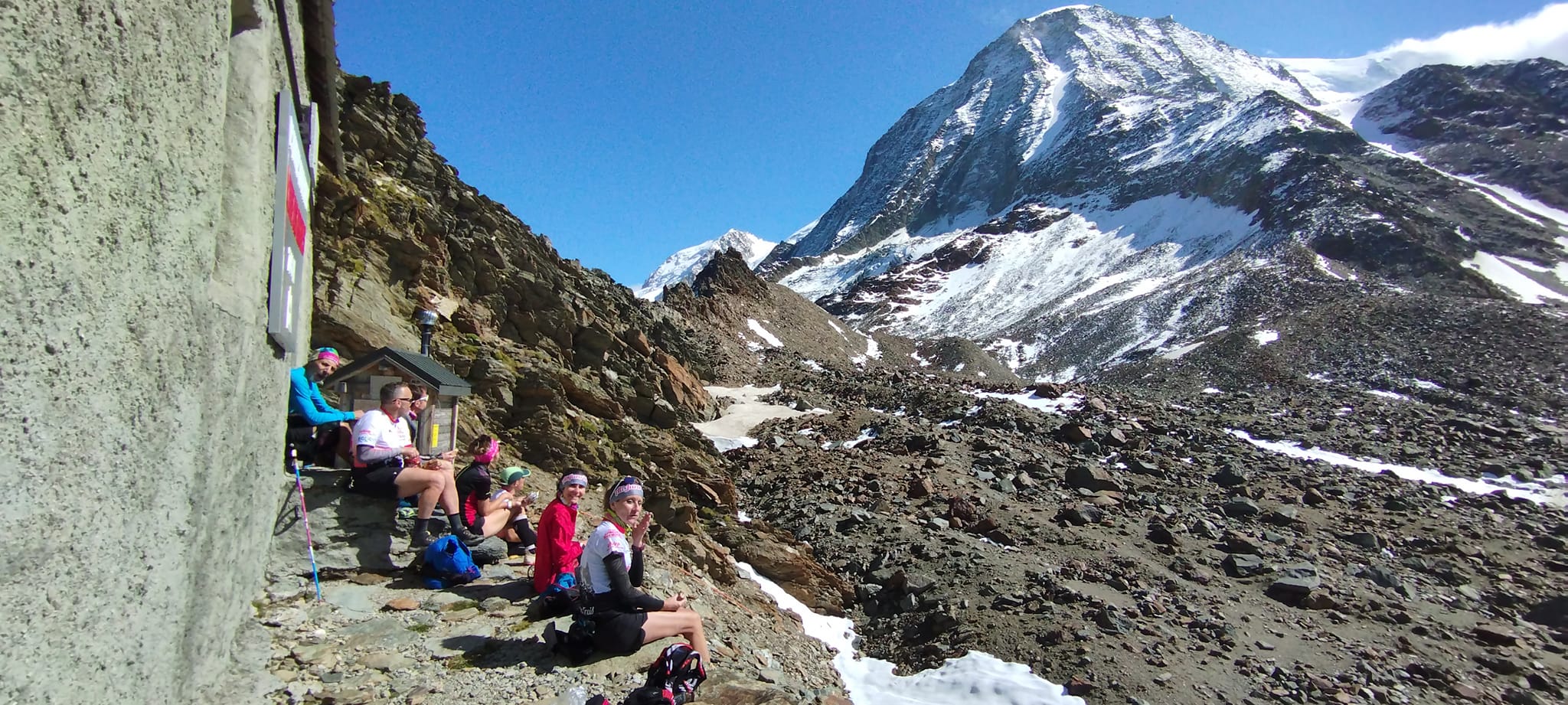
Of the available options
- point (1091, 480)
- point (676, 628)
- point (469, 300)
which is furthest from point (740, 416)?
point (676, 628)

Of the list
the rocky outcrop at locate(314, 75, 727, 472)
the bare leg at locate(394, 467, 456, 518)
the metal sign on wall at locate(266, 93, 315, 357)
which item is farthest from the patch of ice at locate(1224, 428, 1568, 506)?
the metal sign on wall at locate(266, 93, 315, 357)

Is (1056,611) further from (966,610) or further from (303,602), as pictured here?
(303,602)

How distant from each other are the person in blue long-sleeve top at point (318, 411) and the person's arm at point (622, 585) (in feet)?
9.20

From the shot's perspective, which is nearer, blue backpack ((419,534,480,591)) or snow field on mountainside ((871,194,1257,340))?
blue backpack ((419,534,480,591))

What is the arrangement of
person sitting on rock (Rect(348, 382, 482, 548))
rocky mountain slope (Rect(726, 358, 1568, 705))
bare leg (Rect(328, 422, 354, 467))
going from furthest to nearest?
rocky mountain slope (Rect(726, 358, 1568, 705)), bare leg (Rect(328, 422, 354, 467)), person sitting on rock (Rect(348, 382, 482, 548))

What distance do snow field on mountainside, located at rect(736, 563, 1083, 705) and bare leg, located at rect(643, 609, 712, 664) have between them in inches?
154

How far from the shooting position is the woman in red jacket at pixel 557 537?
5949mm

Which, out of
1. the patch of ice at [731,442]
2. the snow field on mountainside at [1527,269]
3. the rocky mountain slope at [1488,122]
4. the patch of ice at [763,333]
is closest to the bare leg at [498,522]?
the patch of ice at [731,442]

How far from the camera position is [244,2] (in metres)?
4.42

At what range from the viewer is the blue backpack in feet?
19.5

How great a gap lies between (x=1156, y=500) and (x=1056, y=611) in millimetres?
8434

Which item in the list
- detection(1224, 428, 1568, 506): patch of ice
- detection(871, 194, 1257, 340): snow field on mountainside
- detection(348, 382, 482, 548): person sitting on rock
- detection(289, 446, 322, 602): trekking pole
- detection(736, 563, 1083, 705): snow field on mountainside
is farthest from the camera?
detection(871, 194, 1257, 340): snow field on mountainside

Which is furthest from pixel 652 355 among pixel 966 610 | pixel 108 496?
pixel 108 496

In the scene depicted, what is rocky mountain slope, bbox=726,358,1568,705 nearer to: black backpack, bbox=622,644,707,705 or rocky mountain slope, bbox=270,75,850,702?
rocky mountain slope, bbox=270,75,850,702
